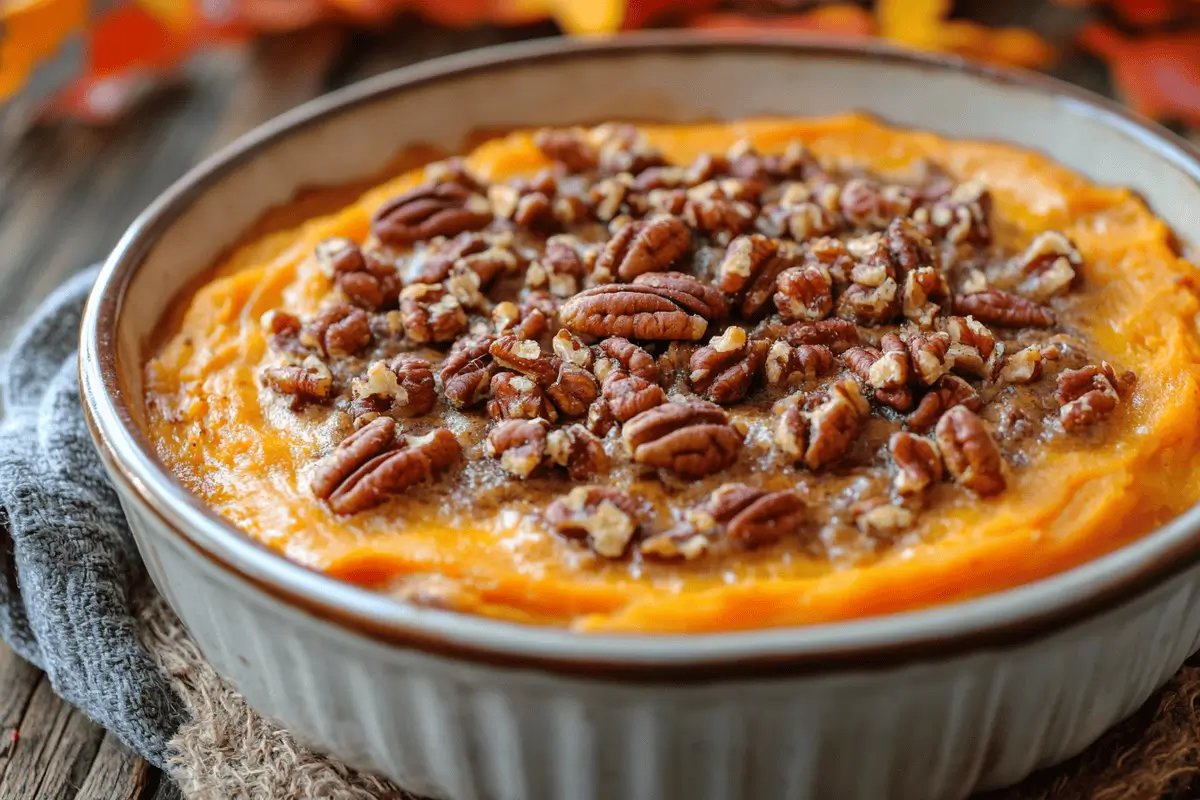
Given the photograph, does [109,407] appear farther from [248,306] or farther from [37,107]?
[37,107]

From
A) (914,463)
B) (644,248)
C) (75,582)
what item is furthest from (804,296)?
(75,582)

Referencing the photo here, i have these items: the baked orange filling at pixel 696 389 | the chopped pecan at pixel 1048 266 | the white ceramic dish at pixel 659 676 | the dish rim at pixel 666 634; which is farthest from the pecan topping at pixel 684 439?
the chopped pecan at pixel 1048 266

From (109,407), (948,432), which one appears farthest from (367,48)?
(948,432)

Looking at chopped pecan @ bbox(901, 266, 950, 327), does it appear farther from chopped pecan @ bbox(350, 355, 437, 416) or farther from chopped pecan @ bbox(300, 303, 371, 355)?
chopped pecan @ bbox(300, 303, 371, 355)

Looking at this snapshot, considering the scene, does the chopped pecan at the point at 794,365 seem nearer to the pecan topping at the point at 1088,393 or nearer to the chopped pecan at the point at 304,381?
the pecan topping at the point at 1088,393

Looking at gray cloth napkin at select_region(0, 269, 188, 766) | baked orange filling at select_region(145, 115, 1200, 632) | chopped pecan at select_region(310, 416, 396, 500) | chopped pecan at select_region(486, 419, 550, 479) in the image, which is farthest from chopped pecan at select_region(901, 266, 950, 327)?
gray cloth napkin at select_region(0, 269, 188, 766)
